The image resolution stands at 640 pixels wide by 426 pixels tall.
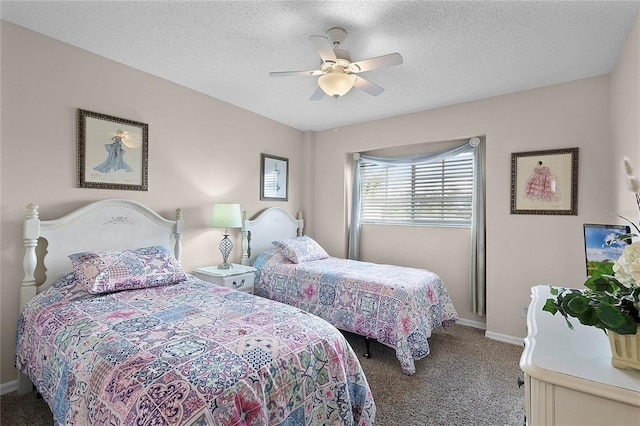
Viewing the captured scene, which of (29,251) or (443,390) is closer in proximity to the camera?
(29,251)

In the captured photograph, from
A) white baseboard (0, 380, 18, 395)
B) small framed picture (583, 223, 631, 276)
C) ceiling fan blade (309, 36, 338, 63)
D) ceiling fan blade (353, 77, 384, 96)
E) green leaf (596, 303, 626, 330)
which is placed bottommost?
white baseboard (0, 380, 18, 395)

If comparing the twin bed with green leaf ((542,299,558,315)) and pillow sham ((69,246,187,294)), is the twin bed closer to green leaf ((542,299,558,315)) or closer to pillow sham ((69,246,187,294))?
pillow sham ((69,246,187,294))

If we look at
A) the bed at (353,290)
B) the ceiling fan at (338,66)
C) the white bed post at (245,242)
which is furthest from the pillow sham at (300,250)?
the ceiling fan at (338,66)

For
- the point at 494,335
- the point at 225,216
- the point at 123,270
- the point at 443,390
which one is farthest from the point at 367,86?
the point at 494,335

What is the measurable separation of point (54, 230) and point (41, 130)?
29.2 inches

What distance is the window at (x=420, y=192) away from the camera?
150 inches

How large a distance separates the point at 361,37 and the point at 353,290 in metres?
2.10

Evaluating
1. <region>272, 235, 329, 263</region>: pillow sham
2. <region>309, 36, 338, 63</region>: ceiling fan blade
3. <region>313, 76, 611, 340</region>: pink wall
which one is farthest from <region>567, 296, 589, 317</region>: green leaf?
<region>272, 235, 329, 263</region>: pillow sham

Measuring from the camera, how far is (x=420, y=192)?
4125 mm

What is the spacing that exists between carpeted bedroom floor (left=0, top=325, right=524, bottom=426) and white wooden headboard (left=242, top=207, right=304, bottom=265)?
160 centimetres

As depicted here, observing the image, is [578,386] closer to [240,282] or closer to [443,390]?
[443,390]

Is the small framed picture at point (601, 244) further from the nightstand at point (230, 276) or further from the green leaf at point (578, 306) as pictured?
the nightstand at point (230, 276)

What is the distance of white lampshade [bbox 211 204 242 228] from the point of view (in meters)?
3.28

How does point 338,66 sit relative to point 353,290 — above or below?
above
